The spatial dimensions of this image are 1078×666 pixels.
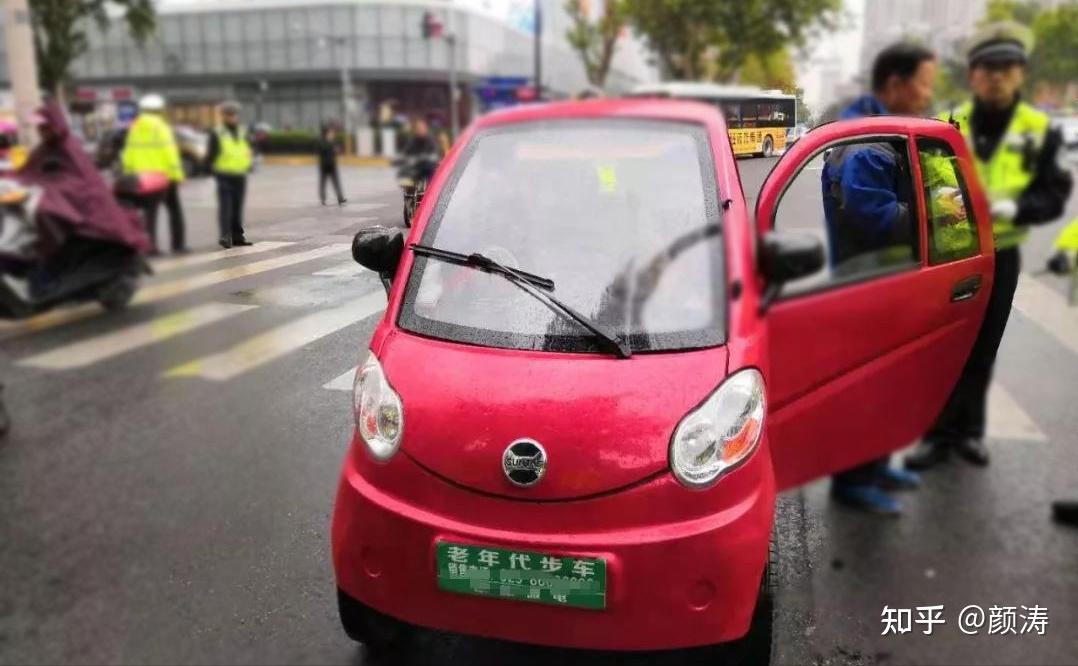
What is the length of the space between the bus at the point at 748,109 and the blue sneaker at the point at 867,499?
2.86 ft

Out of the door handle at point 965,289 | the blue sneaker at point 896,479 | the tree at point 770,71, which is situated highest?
the tree at point 770,71

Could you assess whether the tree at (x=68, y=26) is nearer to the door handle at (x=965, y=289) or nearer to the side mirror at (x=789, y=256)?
the side mirror at (x=789, y=256)

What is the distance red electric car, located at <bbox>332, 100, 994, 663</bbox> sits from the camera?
1.99 m

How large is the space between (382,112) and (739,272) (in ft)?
4.50

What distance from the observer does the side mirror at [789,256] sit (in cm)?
177

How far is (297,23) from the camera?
2184 millimetres

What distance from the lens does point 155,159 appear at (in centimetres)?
154

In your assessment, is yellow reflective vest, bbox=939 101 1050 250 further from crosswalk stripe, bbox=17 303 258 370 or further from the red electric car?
crosswalk stripe, bbox=17 303 258 370

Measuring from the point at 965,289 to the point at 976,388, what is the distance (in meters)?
0.26

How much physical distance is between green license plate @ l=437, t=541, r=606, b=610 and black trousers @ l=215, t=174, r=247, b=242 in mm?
850

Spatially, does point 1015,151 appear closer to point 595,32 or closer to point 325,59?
point 325,59

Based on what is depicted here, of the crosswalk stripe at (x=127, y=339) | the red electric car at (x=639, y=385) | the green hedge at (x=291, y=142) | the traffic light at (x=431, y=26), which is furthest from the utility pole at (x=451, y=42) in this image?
the crosswalk stripe at (x=127, y=339)

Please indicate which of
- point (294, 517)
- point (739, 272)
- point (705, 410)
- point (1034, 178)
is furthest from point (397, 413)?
point (1034, 178)

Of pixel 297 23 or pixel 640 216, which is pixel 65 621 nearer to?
pixel 297 23
